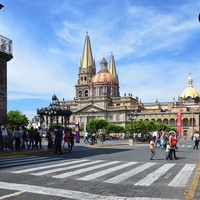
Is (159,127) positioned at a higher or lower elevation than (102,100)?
lower

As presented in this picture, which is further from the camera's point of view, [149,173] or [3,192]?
[149,173]

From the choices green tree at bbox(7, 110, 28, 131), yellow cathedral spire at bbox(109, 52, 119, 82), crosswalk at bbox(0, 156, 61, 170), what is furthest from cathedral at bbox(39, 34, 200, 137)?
crosswalk at bbox(0, 156, 61, 170)

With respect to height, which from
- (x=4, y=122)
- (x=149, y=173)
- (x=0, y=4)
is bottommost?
(x=149, y=173)

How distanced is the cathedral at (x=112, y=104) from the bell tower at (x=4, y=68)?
253ft

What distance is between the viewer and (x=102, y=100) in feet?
330

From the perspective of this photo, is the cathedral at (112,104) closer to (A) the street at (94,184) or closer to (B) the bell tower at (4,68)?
(B) the bell tower at (4,68)

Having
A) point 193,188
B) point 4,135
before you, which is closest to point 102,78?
point 4,135

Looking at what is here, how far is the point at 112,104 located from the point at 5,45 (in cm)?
8595

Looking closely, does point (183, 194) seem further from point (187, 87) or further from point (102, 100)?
point (187, 87)

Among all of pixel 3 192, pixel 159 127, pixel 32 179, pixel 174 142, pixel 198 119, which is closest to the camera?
pixel 3 192

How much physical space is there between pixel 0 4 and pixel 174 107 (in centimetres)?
8649

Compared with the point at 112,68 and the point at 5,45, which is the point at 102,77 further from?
the point at 5,45

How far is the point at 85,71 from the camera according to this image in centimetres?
10650

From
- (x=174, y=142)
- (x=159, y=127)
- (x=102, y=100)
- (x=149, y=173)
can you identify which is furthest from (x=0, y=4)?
(x=102, y=100)
